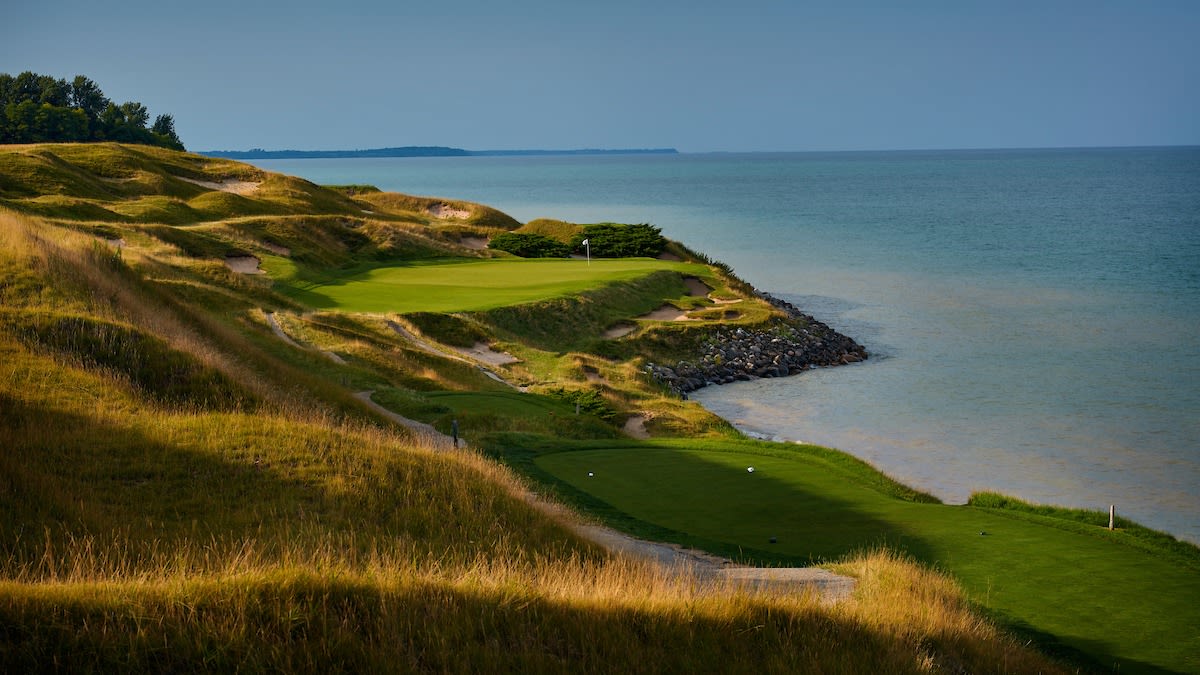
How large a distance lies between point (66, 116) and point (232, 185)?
39.3 meters

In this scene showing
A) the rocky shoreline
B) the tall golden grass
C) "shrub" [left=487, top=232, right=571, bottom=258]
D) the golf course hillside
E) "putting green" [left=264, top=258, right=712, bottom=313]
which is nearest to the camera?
the tall golden grass

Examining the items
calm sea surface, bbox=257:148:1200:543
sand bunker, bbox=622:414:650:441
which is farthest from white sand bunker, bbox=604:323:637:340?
sand bunker, bbox=622:414:650:441

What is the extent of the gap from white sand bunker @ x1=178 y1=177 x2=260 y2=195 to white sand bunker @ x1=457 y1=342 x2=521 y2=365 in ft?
118

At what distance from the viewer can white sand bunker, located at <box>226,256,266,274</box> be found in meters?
41.8

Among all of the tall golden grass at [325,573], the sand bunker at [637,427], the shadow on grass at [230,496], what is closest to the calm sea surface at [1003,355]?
the sand bunker at [637,427]

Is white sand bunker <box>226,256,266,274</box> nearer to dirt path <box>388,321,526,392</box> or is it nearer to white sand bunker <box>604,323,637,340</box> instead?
dirt path <box>388,321,526,392</box>

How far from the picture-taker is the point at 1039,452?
27.0 meters

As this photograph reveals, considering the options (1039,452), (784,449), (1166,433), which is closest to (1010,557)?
(784,449)

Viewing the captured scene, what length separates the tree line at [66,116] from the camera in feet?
300

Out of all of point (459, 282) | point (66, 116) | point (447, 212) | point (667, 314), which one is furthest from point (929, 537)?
point (66, 116)

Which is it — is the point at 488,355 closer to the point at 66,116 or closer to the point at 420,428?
the point at 420,428

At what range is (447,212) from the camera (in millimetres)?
80938

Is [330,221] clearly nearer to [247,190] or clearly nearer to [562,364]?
[247,190]

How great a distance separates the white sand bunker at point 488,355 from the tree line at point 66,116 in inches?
2966
